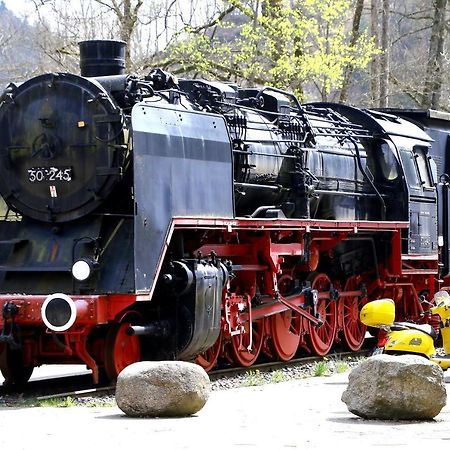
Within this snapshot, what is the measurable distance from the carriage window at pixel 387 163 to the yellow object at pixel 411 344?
5.97 metres

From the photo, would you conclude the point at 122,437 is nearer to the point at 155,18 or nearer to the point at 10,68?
the point at 155,18

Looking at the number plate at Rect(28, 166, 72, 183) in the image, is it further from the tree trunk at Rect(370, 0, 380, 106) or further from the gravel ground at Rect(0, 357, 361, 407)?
the tree trunk at Rect(370, 0, 380, 106)

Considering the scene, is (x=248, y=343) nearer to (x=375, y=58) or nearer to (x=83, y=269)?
(x=83, y=269)

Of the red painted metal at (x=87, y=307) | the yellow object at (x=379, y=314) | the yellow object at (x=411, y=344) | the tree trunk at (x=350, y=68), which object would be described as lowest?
the yellow object at (x=411, y=344)

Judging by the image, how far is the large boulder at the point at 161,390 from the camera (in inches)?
358

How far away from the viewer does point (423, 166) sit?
18.3m

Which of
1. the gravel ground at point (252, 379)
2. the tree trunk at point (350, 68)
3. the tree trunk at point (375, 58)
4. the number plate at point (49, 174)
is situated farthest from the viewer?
the tree trunk at point (375, 58)

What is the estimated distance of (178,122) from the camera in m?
12.4

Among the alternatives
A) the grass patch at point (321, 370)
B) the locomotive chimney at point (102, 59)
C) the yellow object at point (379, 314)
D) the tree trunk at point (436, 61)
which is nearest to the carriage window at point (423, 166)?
the grass patch at point (321, 370)

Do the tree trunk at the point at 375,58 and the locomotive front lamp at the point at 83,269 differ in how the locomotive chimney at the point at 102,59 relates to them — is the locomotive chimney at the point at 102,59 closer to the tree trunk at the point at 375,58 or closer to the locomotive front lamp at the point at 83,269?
the locomotive front lamp at the point at 83,269

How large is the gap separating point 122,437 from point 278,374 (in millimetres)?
5537

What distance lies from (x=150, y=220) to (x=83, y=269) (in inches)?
35.9

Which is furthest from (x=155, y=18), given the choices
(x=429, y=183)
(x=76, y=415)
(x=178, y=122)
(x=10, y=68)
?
(x=76, y=415)

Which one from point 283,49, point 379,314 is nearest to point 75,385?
point 379,314
